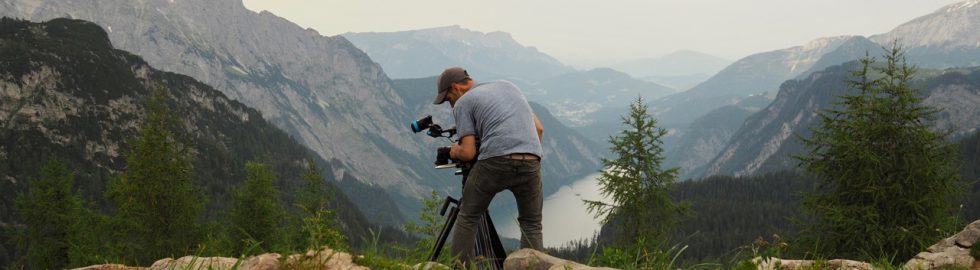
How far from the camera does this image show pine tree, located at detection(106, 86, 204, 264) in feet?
87.2

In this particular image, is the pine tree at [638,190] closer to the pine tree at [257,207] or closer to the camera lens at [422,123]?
the camera lens at [422,123]

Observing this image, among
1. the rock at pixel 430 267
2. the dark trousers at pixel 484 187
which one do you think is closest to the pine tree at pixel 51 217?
the dark trousers at pixel 484 187

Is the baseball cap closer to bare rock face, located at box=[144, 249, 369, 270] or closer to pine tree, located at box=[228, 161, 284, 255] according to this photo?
bare rock face, located at box=[144, 249, 369, 270]

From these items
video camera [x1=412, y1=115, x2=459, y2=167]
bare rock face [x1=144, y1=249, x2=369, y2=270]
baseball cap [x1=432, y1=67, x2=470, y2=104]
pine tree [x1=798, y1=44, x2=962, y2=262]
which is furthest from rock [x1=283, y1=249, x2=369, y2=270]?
pine tree [x1=798, y1=44, x2=962, y2=262]

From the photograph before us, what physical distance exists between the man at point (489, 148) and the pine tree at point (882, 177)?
501 inches

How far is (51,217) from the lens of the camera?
28406mm

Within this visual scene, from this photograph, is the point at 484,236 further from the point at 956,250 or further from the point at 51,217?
the point at 51,217

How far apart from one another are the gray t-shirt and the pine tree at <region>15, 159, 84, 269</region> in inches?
1179

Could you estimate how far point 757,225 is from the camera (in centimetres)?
13825

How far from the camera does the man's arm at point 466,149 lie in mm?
5898

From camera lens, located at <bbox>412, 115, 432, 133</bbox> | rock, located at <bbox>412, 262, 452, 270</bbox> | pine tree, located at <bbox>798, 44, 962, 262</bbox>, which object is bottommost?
pine tree, located at <bbox>798, 44, 962, 262</bbox>

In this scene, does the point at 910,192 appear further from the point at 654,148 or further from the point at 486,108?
the point at 486,108

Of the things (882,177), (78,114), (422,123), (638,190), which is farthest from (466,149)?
(78,114)

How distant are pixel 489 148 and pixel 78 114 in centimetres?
16615
